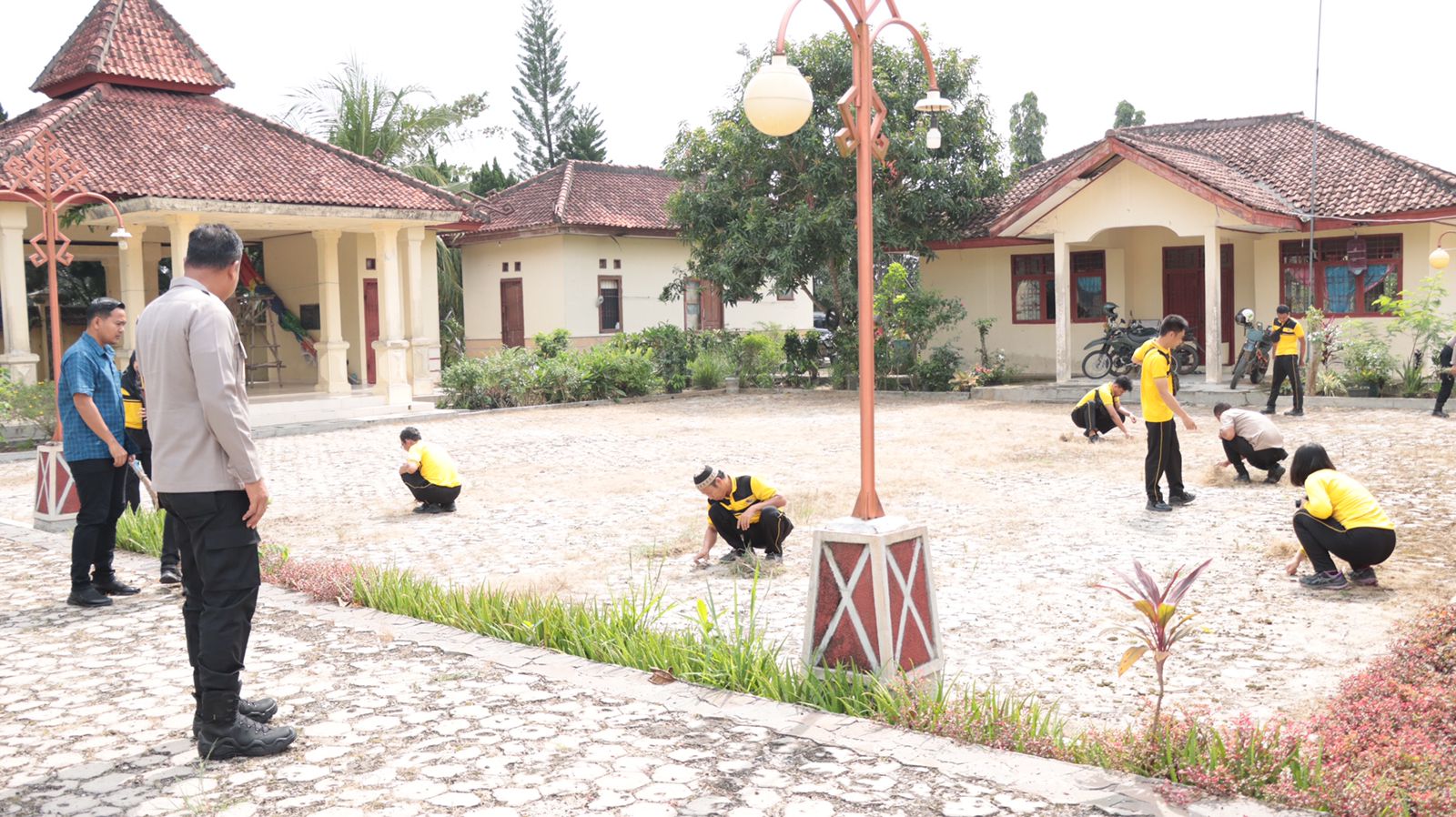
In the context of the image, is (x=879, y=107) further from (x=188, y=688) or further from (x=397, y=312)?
(x=397, y=312)

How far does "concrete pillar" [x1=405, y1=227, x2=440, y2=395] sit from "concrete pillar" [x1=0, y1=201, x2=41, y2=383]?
621 centimetres

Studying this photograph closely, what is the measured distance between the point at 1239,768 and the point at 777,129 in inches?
128

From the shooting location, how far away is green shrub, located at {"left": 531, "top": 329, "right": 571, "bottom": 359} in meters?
25.2

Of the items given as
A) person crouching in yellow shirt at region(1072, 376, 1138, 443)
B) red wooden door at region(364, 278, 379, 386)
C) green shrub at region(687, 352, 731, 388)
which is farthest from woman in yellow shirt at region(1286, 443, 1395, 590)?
red wooden door at region(364, 278, 379, 386)

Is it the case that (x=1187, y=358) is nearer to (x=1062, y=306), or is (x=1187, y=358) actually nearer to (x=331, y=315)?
(x=1062, y=306)

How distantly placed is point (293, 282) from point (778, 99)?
21.5m

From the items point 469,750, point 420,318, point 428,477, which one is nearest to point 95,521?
point 428,477

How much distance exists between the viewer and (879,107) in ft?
17.8

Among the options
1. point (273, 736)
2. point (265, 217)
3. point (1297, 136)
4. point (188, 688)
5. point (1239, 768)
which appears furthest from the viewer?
point (1297, 136)

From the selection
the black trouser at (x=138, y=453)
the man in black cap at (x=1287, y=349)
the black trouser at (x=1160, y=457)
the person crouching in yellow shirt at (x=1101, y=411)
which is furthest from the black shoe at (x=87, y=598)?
the man in black cap at (x=1287, y=349)

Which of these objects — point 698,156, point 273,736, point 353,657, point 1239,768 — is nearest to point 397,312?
point 698,156

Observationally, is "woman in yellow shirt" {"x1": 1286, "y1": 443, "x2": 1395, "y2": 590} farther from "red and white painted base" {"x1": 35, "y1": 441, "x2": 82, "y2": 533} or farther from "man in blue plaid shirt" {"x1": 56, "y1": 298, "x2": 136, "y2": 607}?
"red and white painted base" {"x1": 35, "y1": 441, "x2": 82, "y2": 533}

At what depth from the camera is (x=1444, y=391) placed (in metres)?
15.9

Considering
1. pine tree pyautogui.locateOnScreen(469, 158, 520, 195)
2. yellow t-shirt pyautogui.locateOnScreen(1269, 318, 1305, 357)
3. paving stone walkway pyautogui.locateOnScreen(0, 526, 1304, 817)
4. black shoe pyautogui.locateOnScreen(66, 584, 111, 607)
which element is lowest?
paving stone walkway pyautogui.locateOnScreen(0, 526, 1304, 817)
